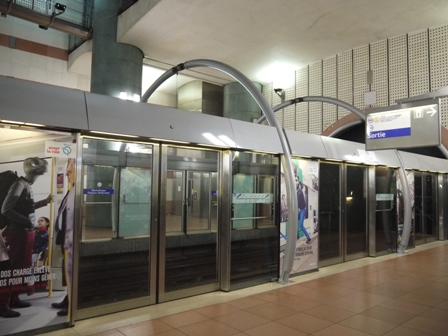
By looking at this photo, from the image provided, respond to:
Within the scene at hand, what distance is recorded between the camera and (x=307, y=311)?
495cm

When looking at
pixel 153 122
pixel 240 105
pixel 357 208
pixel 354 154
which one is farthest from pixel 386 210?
pixel 153 122

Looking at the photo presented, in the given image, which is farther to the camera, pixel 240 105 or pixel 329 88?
pixel 240 105

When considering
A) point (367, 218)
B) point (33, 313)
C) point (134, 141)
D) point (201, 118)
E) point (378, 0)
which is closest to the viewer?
point (33, 313)

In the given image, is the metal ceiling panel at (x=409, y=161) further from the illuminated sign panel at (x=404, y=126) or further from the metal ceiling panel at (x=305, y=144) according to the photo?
the metal ceiling panel at (x=305, y=144)

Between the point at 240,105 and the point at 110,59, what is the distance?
5.48 m

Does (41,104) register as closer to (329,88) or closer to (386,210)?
(386,210)

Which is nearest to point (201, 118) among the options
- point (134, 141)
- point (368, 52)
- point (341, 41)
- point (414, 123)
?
point (134, 141)

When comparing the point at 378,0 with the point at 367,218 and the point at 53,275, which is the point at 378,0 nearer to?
the point at 367,218

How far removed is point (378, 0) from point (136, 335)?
8.81m

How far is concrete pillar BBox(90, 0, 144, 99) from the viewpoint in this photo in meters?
10.0

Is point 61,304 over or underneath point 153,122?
underneath

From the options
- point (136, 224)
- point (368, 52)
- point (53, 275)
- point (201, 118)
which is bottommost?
point (53, 275)

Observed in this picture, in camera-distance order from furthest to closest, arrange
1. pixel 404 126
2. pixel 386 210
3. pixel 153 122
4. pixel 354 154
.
A: pixel 386 210 < pixel 354 154 < pixel 404 126 < pixel 153 122

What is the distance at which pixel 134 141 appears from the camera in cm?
497
